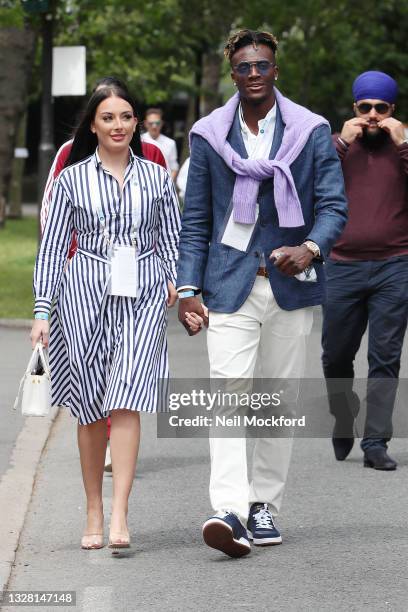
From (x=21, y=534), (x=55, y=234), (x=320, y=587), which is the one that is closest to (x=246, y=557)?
(x=320, y=587)

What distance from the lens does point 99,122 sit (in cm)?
624

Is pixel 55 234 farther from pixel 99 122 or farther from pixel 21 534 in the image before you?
pixel 21 534

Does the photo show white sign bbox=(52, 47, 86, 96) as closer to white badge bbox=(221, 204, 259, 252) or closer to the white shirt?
the white shirt

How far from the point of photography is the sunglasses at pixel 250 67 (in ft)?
19.9

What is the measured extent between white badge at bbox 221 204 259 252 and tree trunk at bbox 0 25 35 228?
15.8 metres

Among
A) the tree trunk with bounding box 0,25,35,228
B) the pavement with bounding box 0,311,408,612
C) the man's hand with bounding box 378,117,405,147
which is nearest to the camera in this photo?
the pavement with bounding box 0,311,408,612

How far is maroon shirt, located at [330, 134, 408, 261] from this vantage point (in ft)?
26.4

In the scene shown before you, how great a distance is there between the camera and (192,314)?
6.11 meters

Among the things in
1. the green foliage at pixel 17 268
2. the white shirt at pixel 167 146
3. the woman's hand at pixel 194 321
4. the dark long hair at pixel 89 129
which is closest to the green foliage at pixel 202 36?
the green foliage at pixel 17 268

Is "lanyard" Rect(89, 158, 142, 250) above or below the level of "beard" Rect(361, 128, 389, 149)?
below

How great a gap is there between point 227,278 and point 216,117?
0.62 meters

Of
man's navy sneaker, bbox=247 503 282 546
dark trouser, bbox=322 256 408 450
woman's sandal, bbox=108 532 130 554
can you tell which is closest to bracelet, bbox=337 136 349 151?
dark trouser, bbox=322 256 408 450

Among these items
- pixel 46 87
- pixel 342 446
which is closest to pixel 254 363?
pixel 342 446

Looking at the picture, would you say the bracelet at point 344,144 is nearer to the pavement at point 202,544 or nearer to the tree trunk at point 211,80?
the pavement at point 202,544
